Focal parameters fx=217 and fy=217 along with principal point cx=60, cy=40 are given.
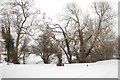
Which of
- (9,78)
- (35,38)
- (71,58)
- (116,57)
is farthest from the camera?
(35,38)

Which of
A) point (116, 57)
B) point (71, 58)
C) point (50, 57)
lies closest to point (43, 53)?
point (50, 57)

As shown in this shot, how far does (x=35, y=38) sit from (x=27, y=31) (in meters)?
0.84

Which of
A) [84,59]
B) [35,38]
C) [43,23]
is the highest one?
[43,23]

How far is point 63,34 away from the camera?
50.0ft

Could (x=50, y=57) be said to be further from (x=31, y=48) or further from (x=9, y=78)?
(x=9, y=78)

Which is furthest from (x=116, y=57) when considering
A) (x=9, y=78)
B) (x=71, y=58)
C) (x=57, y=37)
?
(x=9, y=78)

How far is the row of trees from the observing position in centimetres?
1453

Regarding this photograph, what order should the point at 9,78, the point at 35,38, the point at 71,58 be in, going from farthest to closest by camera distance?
the point at 35,38
the point at 71,58
the point at 9,78

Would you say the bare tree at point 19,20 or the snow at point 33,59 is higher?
the bare tree at point 19,20

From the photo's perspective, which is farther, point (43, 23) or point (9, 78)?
point (43, 23)

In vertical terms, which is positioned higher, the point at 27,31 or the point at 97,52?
the point at 27,31

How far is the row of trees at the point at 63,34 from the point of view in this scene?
14.5 metres

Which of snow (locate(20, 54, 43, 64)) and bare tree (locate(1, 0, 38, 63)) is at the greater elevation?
bare tree (locate(1, 0, 38, 63))

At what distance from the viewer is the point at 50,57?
1461 cm
